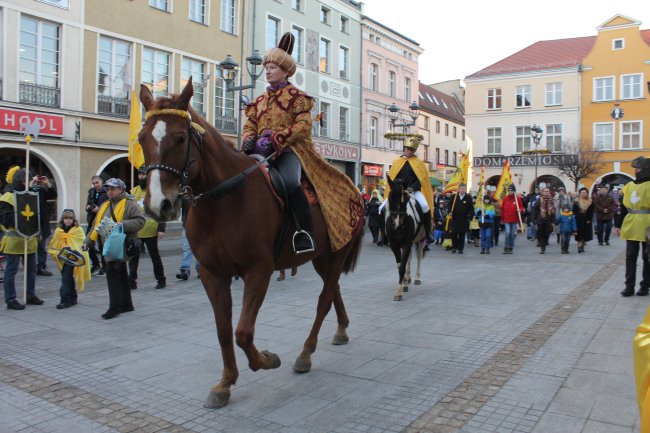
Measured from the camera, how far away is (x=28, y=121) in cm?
1820

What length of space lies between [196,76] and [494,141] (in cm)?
3027

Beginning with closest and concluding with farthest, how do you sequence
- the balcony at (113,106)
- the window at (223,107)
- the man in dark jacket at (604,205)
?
the man in dark jacket at (604,205) → the balcony at (113,106) → the window at (223,107)

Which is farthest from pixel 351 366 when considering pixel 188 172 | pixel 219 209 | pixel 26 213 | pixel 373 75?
pixel 373 75

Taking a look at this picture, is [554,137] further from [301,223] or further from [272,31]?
[301,223]

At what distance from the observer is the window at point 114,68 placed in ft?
69.2

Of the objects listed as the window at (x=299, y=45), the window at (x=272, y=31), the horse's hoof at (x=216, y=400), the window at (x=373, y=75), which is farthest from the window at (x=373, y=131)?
the horse's hoof at (x=216, y=400)

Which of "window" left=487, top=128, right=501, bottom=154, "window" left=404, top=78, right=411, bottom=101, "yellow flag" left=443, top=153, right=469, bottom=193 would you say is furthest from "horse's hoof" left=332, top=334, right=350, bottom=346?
"window" left=487, top=128, right=501, bottom=154

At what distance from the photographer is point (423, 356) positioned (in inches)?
209

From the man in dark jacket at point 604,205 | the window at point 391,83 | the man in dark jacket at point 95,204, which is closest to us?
the man in dark jacket at point 95,204

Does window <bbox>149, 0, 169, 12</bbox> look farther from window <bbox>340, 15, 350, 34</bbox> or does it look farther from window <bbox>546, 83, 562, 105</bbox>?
window <bbox>546, 83, 562, 105</bbox>

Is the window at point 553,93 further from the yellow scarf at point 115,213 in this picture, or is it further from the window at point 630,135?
the yellow scarf at point 115,213

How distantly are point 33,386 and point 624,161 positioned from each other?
148 feet

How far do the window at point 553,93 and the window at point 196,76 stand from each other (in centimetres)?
3144

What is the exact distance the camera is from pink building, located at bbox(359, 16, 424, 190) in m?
38.2
